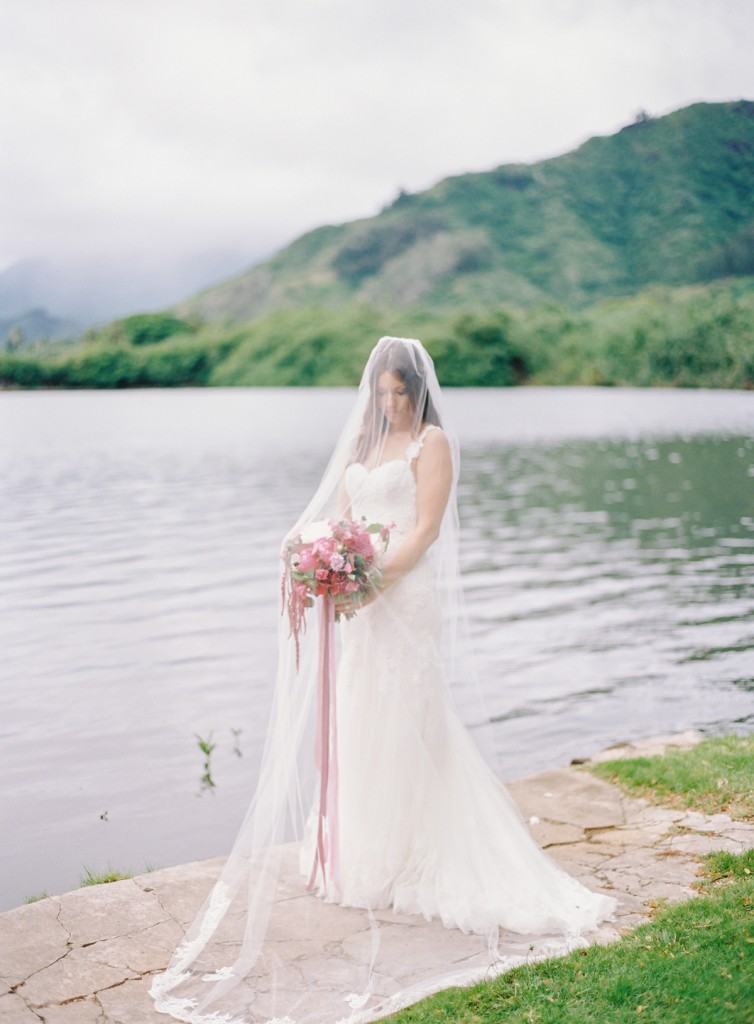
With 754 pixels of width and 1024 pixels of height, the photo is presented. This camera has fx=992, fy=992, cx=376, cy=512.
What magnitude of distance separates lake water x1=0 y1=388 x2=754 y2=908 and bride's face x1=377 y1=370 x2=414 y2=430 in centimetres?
387

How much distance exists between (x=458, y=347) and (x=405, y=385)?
10311cm

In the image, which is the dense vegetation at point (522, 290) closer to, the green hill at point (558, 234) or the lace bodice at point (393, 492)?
the green hill at point (558, 234)

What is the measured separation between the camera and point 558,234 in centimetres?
16338

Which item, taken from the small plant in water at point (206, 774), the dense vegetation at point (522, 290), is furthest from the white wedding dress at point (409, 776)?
the dense vegetation at point (522, 290)

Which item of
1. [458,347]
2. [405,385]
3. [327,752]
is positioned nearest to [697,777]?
[327,752]

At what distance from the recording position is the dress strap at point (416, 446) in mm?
5109

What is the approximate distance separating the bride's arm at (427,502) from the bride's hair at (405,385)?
156 millimetres

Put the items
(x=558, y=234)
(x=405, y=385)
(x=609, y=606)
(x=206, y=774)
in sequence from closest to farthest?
(x=405, y=385)
(x=206, y=774)
(x=609, y=606)
(x=558, y=234)

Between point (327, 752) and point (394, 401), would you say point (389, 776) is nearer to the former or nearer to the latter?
point (327, 752)

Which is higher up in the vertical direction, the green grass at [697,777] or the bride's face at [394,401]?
the bride's face at [394,401]

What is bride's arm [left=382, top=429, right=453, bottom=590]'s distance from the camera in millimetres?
5008

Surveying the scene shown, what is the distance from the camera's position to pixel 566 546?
19.0 m

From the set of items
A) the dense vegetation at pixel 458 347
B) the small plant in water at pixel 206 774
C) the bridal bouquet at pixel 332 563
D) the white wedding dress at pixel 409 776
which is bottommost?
the small plant in water at pixel 206 774

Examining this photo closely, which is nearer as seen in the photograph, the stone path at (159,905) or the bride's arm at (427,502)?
the stone path at (159,905)
